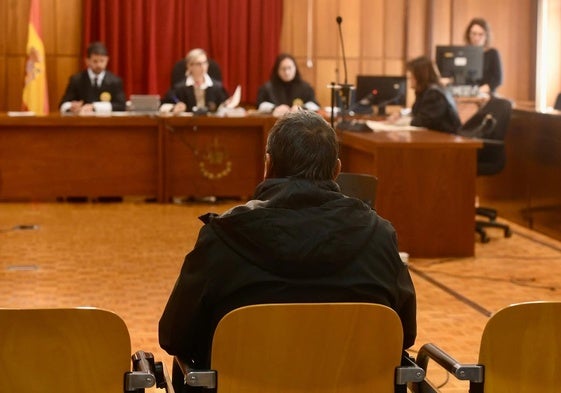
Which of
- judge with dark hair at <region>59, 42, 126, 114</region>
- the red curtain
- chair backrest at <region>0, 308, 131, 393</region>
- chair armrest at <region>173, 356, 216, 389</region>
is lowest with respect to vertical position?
chair armrest at <region>173, 356, 216, 389</region>

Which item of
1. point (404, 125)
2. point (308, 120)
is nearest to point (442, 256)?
point (404, 125)

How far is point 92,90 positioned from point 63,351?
8.56 metres

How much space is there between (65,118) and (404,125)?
306cm

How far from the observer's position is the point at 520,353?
9.72 feet

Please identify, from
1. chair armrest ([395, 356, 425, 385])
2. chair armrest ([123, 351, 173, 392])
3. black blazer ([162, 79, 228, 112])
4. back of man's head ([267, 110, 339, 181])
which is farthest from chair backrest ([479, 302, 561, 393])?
black blazer ([162, 79, 228, 112])

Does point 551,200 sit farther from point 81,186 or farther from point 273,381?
point 273,381

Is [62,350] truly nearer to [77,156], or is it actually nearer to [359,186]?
[359,186]

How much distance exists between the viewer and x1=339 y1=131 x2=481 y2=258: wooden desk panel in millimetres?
7809

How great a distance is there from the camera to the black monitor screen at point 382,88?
11047 millimetres

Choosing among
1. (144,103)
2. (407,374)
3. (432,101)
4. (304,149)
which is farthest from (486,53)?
(407,374)

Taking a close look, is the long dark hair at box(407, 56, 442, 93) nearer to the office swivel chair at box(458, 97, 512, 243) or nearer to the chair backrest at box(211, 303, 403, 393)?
the office swivel chair at box(458, 97, 512, 243)

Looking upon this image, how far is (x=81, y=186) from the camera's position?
10531mm

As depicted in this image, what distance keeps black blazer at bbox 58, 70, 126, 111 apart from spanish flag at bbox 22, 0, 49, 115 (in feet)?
3.71

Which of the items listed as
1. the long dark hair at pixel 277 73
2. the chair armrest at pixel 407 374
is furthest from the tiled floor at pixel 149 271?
the long dark hair at pixel 277 73
